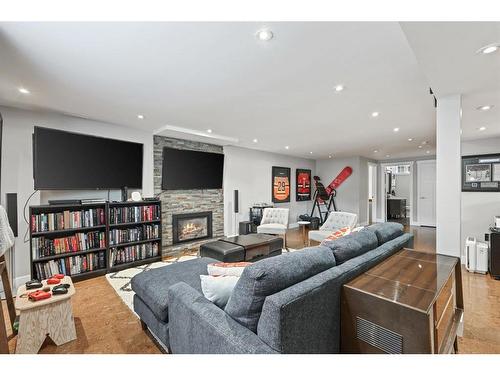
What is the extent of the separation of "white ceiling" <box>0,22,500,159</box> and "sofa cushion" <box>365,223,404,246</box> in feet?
4.22

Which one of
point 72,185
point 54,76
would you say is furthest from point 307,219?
point 54,76

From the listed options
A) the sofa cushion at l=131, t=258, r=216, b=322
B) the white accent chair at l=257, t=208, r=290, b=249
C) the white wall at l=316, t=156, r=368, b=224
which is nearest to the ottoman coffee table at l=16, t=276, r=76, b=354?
the sofa cushion at l=131, t=258, r=216, b=322

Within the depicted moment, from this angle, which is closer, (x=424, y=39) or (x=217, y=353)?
(x=217, y=353)

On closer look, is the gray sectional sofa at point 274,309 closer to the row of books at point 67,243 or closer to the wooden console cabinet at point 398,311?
the wooden console cabinet at point 398,311

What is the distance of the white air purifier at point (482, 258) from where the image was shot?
333 cm

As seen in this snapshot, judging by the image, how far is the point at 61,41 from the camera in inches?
62.6

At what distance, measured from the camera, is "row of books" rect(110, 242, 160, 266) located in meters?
3.50

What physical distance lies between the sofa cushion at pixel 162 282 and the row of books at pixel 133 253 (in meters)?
1.76

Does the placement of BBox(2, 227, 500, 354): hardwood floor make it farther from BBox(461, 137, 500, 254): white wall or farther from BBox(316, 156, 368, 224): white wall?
BBox(316, 156, 368, 224): white wall

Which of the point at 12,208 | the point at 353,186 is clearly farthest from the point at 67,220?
the point at 353,186

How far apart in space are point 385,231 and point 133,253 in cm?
358

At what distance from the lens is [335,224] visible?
4.45m
